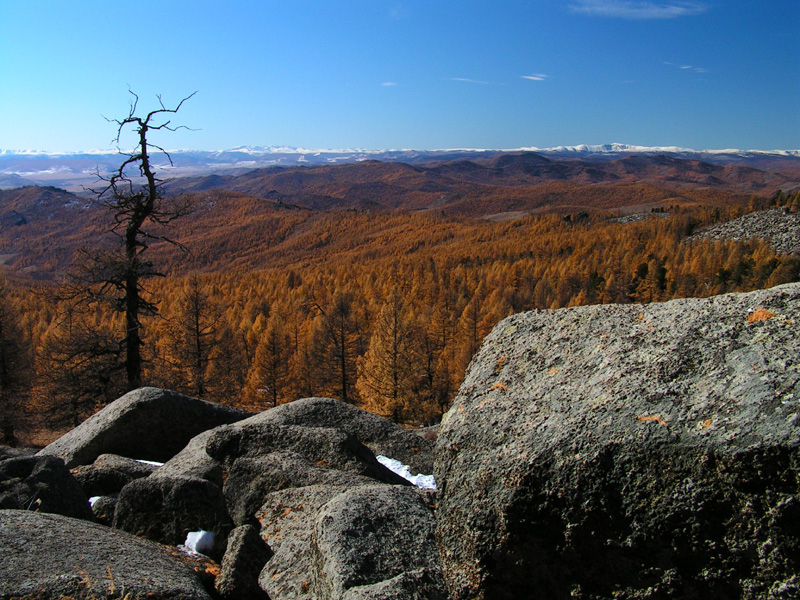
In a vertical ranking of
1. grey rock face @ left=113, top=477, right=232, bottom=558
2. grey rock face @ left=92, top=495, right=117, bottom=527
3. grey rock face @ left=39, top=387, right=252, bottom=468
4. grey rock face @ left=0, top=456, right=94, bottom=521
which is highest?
grey rock face @ left=0, top=456, right=94, bottom=521

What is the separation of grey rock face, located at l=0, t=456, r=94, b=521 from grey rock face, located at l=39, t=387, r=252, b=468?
4.38 metres

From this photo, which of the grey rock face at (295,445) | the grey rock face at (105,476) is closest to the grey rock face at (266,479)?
the grey rock face at (295,445)

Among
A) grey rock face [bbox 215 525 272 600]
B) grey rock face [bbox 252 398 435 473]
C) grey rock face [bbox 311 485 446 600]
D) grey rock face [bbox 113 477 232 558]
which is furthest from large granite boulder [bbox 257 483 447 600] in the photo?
grey rock face [bbox 252 398 435 473]

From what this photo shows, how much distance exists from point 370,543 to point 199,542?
2929 millimetres

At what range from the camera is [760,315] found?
3.59 meters

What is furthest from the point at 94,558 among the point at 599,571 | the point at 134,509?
the point at 599,571

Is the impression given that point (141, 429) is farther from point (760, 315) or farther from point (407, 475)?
point (760, 315)

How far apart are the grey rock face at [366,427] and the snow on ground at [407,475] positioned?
22cm

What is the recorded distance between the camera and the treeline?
73.5 ft

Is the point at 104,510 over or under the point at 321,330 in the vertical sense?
over

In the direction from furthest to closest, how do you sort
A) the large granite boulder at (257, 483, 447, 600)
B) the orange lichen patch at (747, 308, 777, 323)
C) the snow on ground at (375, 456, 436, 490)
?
1. the snow on ground at (375, 456, 436, 490)
2. the large granite boulder at (257, 483, 447, 600)
3. the orange lichen patch at (747, 308, 777, 323)

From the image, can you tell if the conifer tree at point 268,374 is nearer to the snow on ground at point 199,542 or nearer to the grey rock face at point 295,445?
the grey rock face at point 295,445

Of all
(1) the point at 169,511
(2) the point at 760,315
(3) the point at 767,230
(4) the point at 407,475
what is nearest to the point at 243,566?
(1) the point at 169,511

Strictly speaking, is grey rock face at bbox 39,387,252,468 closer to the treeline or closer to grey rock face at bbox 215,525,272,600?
the treeline
